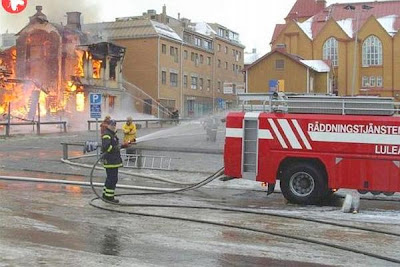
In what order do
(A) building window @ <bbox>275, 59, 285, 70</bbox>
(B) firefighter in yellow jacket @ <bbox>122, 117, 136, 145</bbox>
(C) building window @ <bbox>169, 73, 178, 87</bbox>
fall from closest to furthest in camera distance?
(B) firefighter in yellow jacket @ <bbox>122, 117, 136, 145</bbox>
(A) building window @ <bbox>275, 59, 285, 70</bbox>
(C) building window @ <bbox>169, 73, 178, 87</bbox>

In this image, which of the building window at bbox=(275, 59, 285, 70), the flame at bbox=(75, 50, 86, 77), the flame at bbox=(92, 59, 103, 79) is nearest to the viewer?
the flame at bbox=(75, 50, 86, 77)

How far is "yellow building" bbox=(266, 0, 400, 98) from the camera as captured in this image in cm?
6312

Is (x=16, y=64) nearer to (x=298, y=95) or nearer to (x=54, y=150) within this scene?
(x=54, y=150)

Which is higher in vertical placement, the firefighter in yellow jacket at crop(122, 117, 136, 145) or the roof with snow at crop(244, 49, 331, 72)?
the roof with snow at crop(244, 49, 331, 72)

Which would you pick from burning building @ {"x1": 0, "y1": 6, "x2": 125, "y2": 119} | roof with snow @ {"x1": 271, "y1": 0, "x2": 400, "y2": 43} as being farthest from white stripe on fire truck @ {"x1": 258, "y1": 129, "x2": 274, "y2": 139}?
roof with snow @ {"x1": 271, "y1": 0, "x2": 400, "y2": 43}

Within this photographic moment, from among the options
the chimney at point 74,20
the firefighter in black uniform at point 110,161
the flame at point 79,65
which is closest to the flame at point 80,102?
the flame at point 79,65

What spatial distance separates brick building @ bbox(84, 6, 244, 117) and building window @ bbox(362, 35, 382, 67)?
17.7 meters

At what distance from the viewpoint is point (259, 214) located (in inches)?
375

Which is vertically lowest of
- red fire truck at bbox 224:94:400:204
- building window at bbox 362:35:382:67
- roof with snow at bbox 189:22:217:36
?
red fire truck at bbox 224:94:400:204

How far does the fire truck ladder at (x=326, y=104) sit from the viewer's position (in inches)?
417

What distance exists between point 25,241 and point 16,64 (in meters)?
46.0

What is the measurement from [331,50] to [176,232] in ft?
199

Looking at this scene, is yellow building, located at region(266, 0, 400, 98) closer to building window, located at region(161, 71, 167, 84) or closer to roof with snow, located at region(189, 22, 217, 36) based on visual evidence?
roof with snow, located at region(189, 22, 217, 36)

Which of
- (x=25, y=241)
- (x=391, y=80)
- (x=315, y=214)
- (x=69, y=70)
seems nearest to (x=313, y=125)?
(x=315, y=214)
